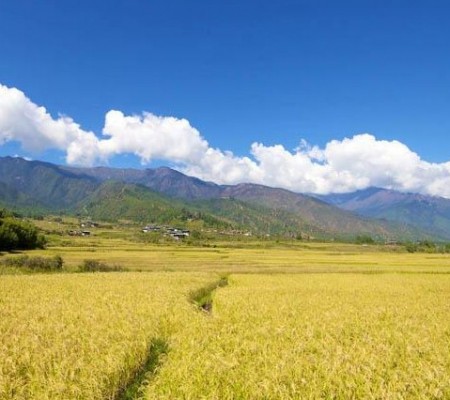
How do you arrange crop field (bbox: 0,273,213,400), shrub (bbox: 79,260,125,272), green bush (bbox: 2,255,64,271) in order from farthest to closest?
shrub (bbox: 79,260,125,272)
green bush (bbox: 2,255,64,271)
crop field (bbox: 0,273,213,400)

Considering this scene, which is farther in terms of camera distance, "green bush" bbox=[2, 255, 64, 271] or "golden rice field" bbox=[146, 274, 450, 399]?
"green bush" bbox=[2, 255, 64, 271]

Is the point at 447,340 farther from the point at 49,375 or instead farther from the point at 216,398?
the point at 49,375

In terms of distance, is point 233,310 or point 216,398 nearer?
point 216,398

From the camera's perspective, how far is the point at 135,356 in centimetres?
1310

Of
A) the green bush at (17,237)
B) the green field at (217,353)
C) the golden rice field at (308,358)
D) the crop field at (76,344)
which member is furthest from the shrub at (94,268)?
the green bush at (17,237)

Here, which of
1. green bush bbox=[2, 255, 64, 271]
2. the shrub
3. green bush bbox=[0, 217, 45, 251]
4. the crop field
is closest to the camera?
the crop field

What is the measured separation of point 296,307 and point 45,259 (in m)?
51.0

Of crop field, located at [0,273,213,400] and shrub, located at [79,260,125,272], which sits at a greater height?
crop field, located at [0,273,213,400]

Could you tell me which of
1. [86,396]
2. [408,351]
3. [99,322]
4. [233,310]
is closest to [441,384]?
[408,351]

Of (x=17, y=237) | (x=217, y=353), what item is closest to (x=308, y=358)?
(x=217, y=353)

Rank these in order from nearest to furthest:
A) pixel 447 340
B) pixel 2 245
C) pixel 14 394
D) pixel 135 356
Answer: pixel 14 394 < pixel 135 356 < pixel 447 340 < pixel 2 245

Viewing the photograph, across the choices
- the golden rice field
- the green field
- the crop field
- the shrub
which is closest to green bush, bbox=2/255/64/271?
the shrub

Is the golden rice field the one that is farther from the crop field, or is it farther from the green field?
the crop field

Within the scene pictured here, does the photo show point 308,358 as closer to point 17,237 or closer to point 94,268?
point 94,268
